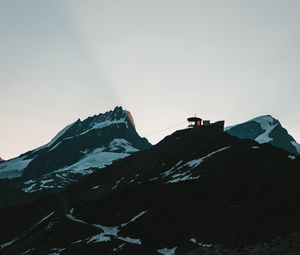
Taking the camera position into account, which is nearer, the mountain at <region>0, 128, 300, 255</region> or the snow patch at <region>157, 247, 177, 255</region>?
the mountain at <region>0, 128, 300, 255</region>

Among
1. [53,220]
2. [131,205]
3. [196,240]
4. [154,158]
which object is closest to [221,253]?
[196,240]

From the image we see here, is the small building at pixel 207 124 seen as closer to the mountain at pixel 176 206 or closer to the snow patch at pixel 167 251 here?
the mountain at pixel 176 206

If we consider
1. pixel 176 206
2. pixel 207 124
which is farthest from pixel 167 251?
pixel 207 124

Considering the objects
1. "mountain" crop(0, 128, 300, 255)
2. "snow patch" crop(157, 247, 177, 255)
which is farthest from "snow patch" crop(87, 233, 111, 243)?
"snow patch" crop(157, 247, 177, 255)

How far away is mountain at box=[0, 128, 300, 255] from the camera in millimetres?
88438

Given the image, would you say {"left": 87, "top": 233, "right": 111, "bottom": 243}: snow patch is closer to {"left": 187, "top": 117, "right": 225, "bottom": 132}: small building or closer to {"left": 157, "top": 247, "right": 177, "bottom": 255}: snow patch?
{"left": 157, "top": 247, "right": 177, "bottom": 255}: snow patch

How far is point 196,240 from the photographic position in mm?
91375

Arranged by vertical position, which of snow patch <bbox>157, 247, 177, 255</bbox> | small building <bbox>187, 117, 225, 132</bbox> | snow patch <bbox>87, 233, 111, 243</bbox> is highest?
small building <bbox>187, 117, 225, 132</bbox>

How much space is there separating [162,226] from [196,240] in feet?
55.0

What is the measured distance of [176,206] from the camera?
11500cm

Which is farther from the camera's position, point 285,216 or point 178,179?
point 178,179

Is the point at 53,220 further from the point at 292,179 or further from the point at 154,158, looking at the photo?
the point at 292,179

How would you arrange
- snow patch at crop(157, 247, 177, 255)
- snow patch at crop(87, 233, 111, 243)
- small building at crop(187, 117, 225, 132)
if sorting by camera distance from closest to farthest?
1. snow patch at crop(157, 247, 177, 255)
2. snow patch at crop(87, 233, 111, 243)
3. small building at crop(187, 117, 225, 132)

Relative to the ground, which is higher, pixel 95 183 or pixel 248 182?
pixel 95 183
